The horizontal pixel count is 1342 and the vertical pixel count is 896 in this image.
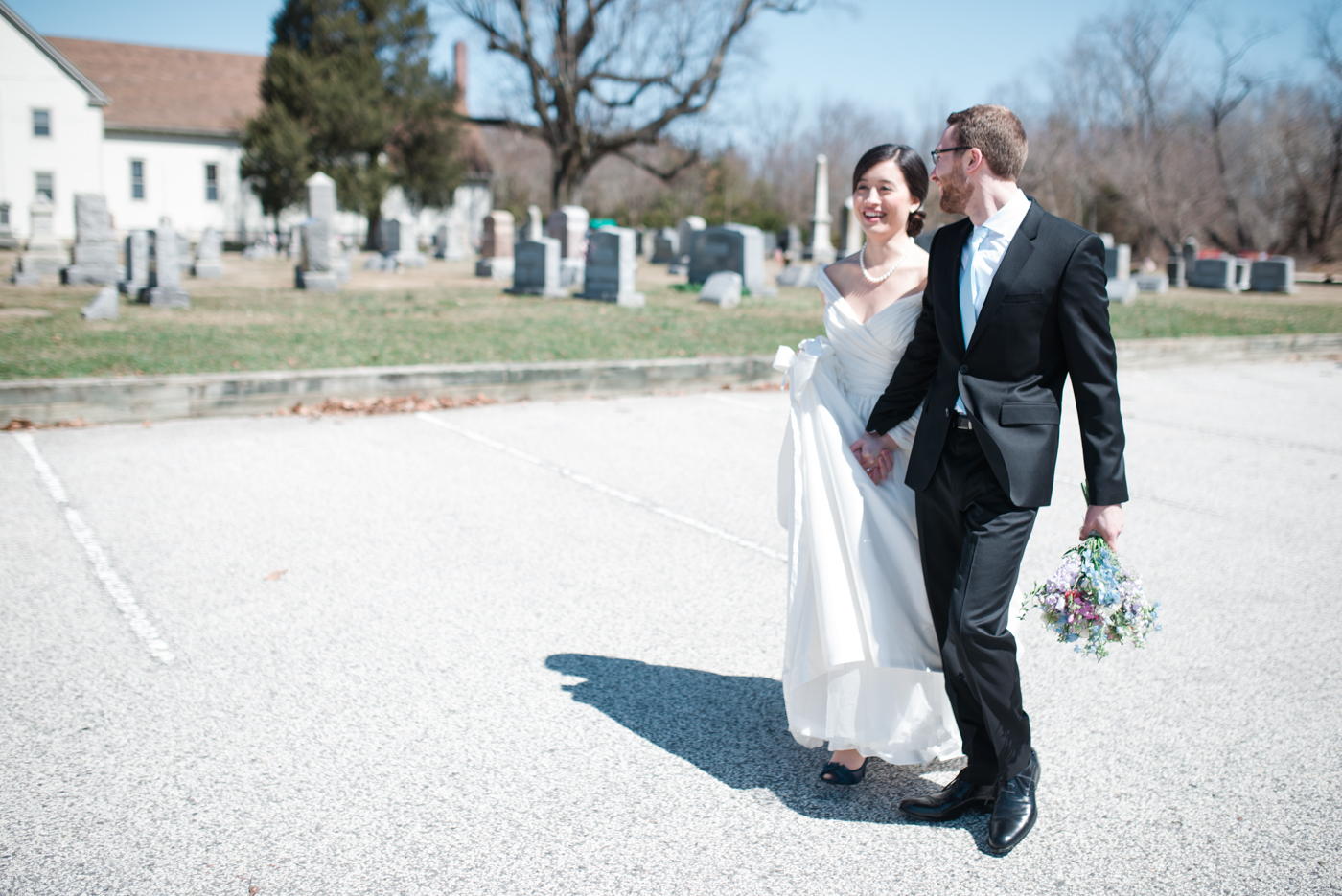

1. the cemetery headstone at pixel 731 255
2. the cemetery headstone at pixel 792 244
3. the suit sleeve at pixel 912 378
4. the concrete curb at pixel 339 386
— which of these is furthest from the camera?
the cemetery headstone at pixel 792 244

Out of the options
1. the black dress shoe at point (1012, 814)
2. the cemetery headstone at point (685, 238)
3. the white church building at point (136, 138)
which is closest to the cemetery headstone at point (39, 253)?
the cemetery headstone at point (685, 238)

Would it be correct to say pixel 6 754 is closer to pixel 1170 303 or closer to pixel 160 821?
pixel 160 821

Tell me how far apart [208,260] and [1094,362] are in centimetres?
2368

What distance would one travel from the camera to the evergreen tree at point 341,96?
3903 centimetres

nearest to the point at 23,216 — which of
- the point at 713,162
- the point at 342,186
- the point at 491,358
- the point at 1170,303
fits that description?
the point at 342,186

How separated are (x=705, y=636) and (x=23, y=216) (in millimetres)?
48681

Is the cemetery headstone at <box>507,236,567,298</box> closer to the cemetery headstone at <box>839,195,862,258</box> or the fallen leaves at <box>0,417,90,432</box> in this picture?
the cemetery headstone at <box>839,195,862,258</box>

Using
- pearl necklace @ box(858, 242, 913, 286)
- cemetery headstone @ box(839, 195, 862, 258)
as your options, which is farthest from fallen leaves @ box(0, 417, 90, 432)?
cemetery headstone @ box(839, 195, 862, 258)

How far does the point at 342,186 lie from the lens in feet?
131

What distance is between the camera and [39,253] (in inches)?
782

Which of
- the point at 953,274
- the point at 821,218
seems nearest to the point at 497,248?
the point at 821,218

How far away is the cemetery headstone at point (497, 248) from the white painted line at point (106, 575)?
1877 centimetres

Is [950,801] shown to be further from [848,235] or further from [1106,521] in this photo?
[848,235]

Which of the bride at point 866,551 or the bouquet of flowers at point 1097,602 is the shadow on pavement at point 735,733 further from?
the bouquet of flowers at point 1097,602
